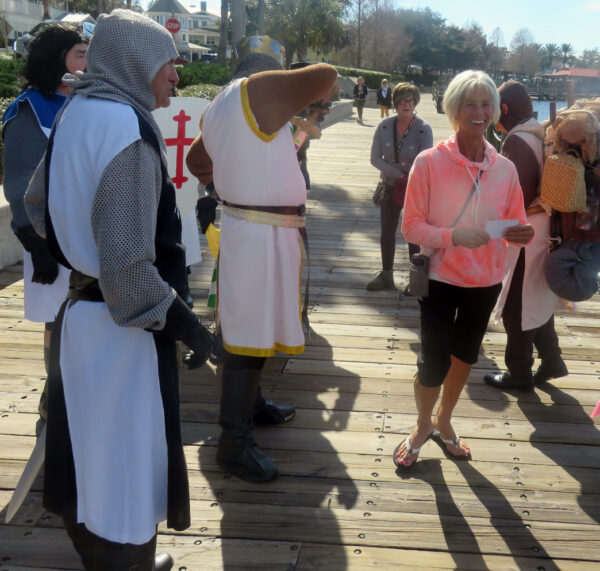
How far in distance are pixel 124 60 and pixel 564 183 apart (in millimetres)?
2498

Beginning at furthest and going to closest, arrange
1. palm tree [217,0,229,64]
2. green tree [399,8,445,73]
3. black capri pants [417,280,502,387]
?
1. green tree [399,8,445,73]
2. palm tree [217,0,229,64]
3. black capri pants [417,280,502,387]

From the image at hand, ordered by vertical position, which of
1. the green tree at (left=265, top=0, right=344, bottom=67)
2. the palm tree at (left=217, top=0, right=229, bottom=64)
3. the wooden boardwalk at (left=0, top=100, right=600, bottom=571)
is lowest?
the wooden boardwalk at (left=0, top=100, right=600, bottom=571)

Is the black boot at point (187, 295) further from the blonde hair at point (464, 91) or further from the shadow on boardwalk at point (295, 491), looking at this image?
the blonde hair at point (464, 91)

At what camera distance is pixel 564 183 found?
12.3 ft

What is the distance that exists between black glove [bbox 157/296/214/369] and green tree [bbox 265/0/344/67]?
48726 mm

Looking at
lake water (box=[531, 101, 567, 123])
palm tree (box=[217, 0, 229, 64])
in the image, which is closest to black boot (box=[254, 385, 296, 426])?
lake water (box=[531, 101, 567, 123])

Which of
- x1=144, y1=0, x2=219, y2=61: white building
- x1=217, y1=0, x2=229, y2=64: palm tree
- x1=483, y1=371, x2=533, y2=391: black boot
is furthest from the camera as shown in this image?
x1=144, y1=0, x2=219, y2=61: white building

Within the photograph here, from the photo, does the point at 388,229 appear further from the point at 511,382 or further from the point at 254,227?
the point at 254,227

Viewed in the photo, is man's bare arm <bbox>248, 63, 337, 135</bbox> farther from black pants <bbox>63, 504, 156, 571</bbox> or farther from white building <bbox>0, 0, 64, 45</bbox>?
white building <bbox>0, 0, 64, 45</bbox>

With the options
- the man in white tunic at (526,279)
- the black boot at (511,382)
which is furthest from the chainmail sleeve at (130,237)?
the black boot at (511,382)

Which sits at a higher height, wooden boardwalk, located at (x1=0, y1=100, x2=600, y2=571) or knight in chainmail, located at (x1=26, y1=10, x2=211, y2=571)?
knight in chainmail, located at (x1=26, y1=10, x2=211, y2=571)

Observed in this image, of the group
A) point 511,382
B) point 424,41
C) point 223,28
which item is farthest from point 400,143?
point 424,41

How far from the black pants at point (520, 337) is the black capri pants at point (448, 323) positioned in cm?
95

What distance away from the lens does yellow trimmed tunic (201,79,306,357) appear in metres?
3.07
